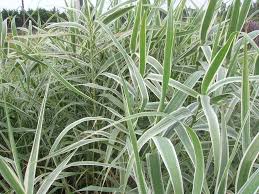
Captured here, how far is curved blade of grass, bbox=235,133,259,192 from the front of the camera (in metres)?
0.57

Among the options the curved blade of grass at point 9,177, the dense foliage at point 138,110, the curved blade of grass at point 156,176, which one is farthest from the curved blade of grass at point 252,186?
the curved blade of grass at point 9,177

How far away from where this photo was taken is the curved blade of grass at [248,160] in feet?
1.88

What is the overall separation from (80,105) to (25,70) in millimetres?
174

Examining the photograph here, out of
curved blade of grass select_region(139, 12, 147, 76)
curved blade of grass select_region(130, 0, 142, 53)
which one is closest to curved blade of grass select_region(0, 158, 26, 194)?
curved blade of grass select_region(139, 12, 147, 76)

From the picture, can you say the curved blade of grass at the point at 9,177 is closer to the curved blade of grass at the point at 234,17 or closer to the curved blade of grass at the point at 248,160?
the curved blade of grass at the point at 248,160

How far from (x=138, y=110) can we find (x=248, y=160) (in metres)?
0.26

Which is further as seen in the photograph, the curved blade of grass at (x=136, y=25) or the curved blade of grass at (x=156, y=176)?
the curved blade of grass at (x=136, y=25)

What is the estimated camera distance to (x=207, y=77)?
63cm

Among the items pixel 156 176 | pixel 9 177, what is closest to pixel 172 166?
pixel 156 176

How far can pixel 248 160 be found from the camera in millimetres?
582

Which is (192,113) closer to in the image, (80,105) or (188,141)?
(188,141)

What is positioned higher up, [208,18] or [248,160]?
[208,18]

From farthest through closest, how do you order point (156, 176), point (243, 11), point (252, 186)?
1. point (243, 11)
2. point (156, 176)
3. point (252, 186)

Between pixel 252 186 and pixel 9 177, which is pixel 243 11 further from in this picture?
pixel 9 177
